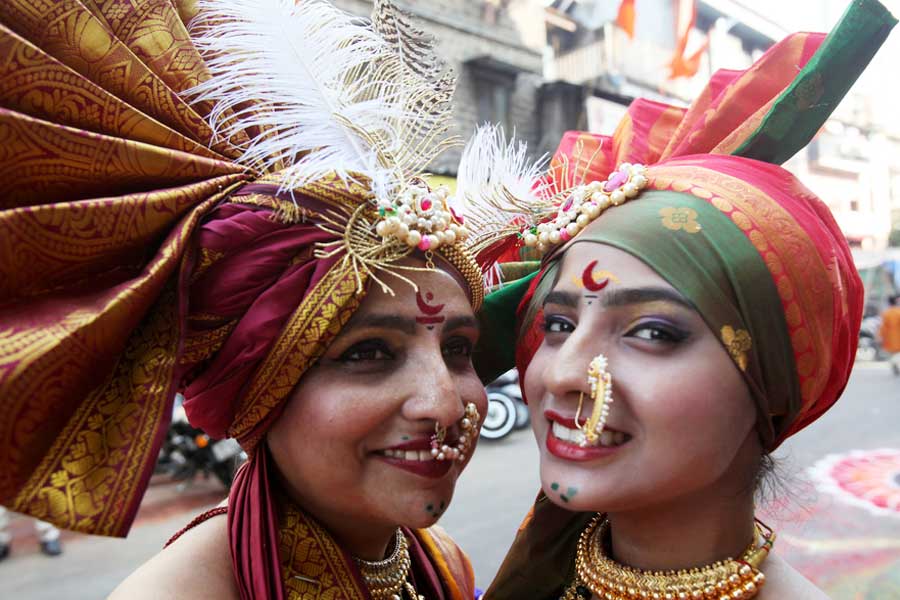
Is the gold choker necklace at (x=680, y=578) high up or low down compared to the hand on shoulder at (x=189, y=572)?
down

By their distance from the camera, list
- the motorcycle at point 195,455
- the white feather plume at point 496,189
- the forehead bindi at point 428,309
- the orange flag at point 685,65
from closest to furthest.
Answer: the forehead bindi at point 428,309 < the white feather plume at point 496,189 < the motorcycle at point 195,455 < the orange flag at point 685,65

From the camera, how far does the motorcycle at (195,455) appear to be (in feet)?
21.8

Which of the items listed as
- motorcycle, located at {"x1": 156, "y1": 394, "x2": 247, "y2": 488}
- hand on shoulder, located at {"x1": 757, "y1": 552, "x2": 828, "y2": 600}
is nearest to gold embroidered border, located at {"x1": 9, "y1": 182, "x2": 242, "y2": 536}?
hand on shoulder, located at {"x1": 757, "y1": 552, "x2": 828, "y2": 600}

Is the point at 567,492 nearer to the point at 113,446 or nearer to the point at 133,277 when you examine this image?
the point at 113,446

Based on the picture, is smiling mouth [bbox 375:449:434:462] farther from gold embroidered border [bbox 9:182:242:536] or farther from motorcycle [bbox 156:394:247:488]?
motorcycle [bbox 156:394:247:488]

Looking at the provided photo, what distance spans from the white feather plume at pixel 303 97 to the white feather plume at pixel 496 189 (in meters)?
0.31

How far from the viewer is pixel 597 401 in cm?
159

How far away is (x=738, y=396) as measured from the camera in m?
1.62

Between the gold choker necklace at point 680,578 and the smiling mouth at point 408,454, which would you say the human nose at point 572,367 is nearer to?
the smiling mouth at point 408,454

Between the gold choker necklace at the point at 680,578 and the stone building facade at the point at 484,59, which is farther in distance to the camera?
the stone building facade at the point at 484,59

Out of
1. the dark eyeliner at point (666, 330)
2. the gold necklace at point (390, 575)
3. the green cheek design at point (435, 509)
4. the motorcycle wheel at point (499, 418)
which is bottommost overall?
the motorcycle wheel at point (499, 418)

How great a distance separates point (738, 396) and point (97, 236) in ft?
4.84

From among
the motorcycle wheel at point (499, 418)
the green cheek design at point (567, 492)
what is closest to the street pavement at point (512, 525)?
the motorcycle wheel at point (499, 418)

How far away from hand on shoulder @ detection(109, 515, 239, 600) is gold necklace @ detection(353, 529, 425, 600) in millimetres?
379
